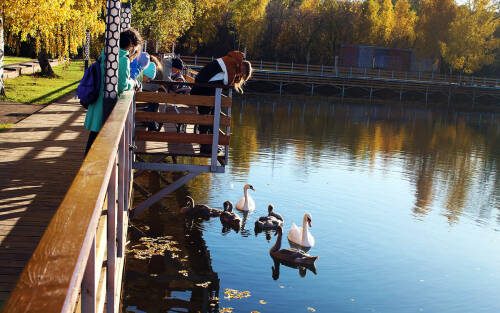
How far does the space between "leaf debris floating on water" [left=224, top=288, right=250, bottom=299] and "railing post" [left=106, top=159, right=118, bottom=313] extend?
346 cm

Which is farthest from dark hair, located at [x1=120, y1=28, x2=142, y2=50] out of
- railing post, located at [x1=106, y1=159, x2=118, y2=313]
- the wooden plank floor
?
railing post, located at [x1=106, y1=159, x2=118, y2=313]

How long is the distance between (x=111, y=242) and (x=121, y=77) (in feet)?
10.9

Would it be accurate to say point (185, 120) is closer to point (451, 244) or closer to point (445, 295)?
point (445, 295)

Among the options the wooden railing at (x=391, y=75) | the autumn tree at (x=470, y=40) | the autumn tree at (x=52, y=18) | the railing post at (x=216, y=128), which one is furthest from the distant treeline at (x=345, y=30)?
the railing post at (x=216, y=128)

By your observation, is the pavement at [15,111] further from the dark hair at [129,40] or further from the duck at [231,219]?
the dark hair at [129,40]

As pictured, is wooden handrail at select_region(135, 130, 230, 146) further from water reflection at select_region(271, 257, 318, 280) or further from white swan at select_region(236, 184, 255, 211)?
white swan at select_region(236, 184, 255, 211)

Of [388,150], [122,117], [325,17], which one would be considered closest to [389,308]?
[122,117]

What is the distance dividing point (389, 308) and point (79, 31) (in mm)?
17596

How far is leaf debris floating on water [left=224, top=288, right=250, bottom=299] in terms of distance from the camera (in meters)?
7.54

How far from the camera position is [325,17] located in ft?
204

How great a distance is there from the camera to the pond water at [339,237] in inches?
307

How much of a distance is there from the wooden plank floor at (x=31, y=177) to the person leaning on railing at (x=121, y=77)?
90cm

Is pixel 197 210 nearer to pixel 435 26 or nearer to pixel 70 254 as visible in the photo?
pixel 70 254

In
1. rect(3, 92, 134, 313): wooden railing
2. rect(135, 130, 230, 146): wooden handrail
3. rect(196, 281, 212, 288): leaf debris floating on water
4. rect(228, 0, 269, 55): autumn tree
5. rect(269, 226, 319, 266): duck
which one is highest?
rect(228, 0, 269, 55): autumn tree
